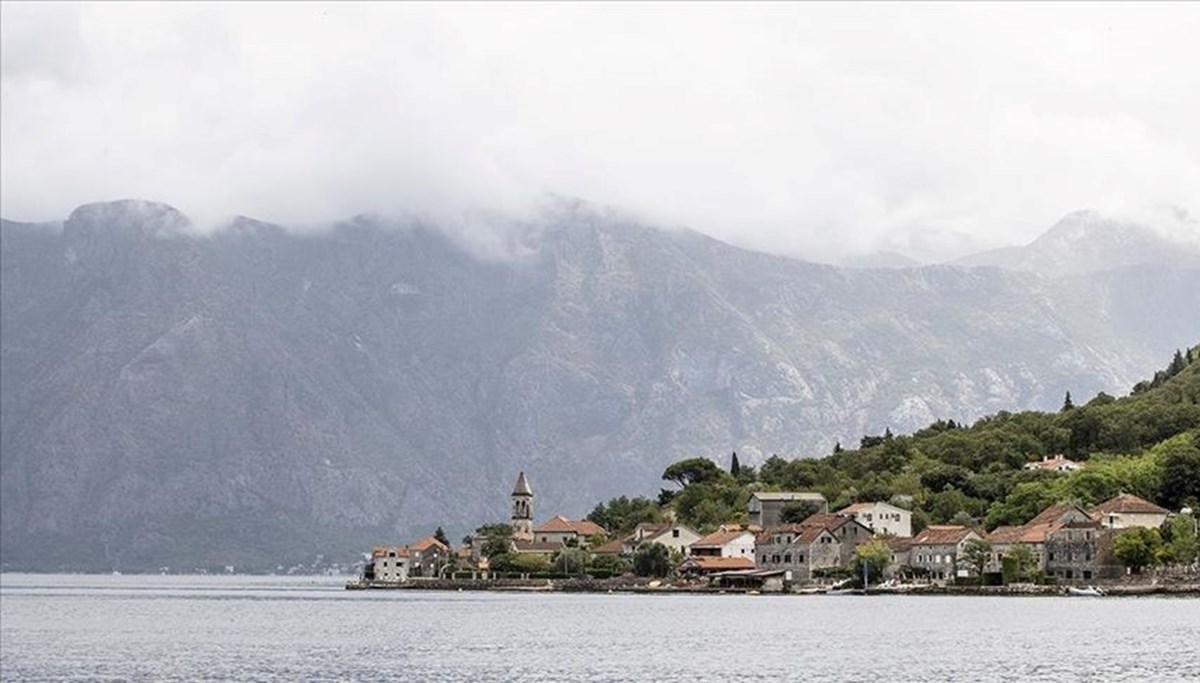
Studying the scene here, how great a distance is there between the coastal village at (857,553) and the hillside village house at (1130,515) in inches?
3.0

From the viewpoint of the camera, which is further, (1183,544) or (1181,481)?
(1181,481)

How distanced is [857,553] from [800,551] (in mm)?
8066

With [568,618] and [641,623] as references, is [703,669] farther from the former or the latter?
[568,618]

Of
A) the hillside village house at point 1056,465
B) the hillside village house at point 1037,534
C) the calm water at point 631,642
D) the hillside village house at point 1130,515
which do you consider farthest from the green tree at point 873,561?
the hillside village house at point 1056,465

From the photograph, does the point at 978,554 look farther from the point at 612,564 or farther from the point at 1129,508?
the point at 612,564

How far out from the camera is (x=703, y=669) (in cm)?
7638

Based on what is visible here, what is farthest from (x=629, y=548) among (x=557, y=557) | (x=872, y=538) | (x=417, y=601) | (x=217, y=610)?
(x=217, y=610)

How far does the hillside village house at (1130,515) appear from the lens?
155375mm

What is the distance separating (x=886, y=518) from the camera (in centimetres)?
18325

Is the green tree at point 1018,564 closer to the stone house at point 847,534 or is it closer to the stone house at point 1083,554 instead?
the stone house at point 1083,554

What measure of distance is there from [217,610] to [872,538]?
5786 centimetres

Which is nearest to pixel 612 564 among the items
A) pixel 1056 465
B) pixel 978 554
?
pixel 1056 465

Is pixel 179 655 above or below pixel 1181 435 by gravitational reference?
below

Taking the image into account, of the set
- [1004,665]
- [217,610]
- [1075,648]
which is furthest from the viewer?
[217,610]
